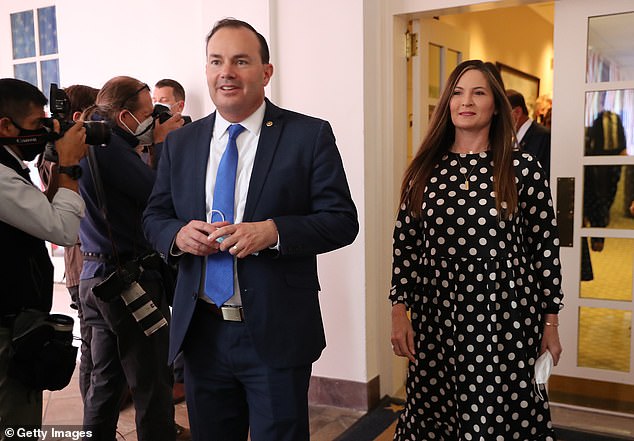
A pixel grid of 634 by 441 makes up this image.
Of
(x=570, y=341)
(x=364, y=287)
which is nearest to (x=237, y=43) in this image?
(x=364, y=287)

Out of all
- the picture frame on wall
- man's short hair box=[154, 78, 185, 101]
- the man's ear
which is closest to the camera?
the man's ear

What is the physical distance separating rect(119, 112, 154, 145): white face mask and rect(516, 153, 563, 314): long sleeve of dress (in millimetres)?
1452

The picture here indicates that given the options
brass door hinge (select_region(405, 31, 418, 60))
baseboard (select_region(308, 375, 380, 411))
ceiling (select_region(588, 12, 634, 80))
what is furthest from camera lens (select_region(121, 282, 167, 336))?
ceiling (select_region(588, 12, 634, 80))

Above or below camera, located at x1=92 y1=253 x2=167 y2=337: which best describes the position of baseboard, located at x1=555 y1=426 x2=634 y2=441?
below

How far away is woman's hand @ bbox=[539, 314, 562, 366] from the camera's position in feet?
6.27

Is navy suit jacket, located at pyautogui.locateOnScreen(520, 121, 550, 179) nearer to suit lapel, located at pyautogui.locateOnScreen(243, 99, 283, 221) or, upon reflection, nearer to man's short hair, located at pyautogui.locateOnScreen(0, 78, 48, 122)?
suit lapel, located at pyautogui.locateOnScreen(243, 99, 283, 221)

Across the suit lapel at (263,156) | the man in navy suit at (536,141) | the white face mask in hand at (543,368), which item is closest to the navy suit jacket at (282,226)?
the suit lapel at (263,156)

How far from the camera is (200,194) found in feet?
5.57

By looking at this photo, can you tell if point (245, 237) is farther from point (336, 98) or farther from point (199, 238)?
point (336, 98)

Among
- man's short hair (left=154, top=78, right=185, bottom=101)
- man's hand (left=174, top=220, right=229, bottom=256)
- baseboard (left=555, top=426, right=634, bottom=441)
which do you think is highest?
man's short hair (left=154, top=78, right=185, bottom=101)

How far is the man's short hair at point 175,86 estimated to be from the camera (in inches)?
131

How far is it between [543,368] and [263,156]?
108 cm

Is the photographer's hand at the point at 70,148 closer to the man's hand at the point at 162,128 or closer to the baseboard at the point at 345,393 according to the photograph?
the man's hand at the point at 162,128

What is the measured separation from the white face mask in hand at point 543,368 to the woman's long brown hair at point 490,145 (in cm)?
46
